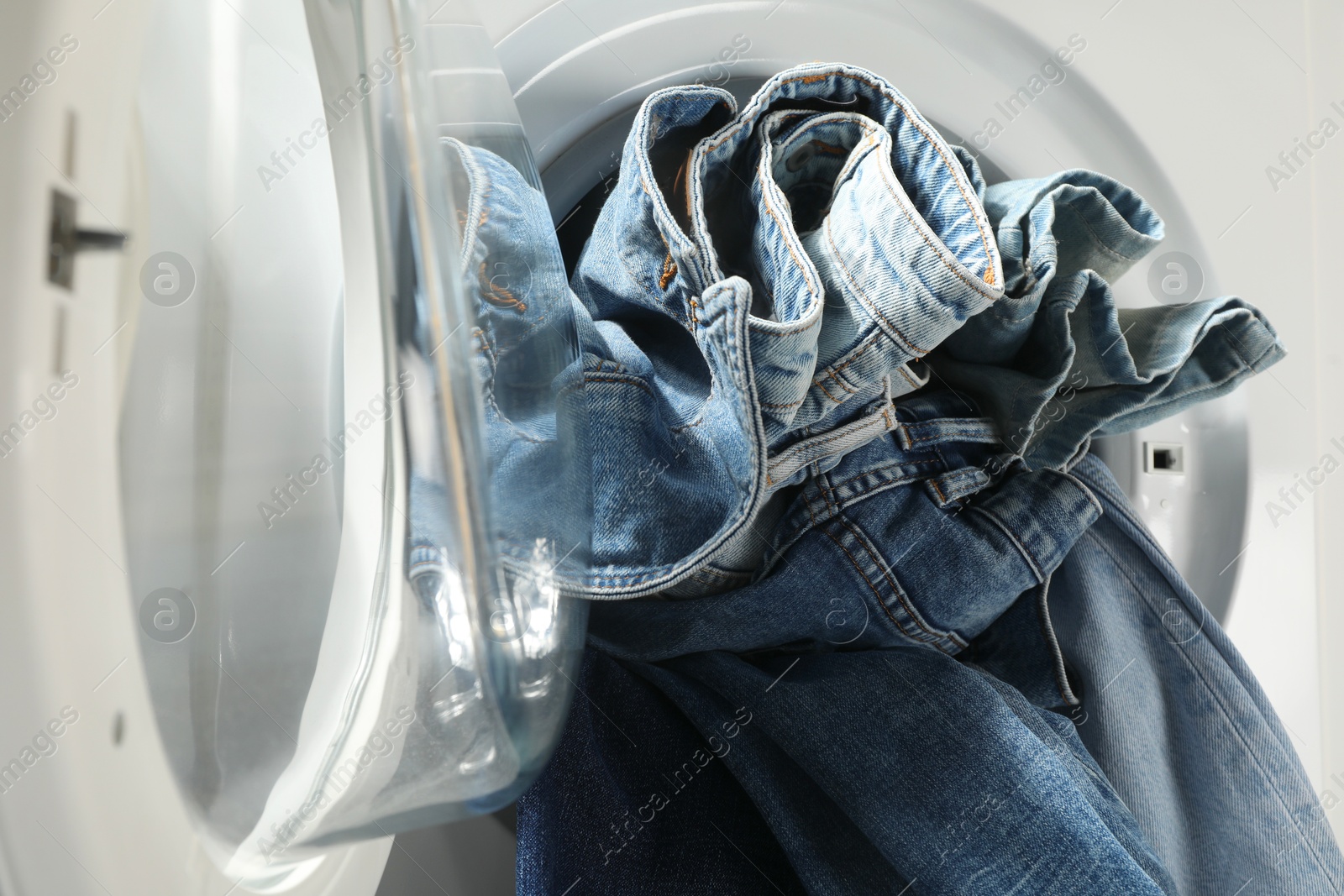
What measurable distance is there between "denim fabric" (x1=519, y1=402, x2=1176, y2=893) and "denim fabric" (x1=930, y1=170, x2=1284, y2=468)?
29 mm

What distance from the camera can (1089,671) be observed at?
41cm

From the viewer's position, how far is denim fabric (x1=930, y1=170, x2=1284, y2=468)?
339 millimetres

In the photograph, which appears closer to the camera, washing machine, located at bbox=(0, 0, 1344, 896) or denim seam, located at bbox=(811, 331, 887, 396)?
washing machine, located at bbox=(0, 0, 1344, 896)

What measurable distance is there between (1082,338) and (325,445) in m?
0.32

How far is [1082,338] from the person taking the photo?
354mm

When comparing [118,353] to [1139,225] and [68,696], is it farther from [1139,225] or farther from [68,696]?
[1139,225]

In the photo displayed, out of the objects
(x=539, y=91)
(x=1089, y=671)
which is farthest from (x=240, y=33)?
(x=1089, y=671)

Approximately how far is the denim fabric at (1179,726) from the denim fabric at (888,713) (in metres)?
0.04

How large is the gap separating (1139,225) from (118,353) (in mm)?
404

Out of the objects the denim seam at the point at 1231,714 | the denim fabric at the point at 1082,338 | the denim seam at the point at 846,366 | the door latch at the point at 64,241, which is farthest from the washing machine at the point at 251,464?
the denim seam at the point at 1231,714

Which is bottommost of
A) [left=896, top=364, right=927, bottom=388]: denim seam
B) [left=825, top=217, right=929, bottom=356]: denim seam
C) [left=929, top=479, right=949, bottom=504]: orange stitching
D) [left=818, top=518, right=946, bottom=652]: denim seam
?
[left=818, top=518, right=946, bottom=652]: denim seam

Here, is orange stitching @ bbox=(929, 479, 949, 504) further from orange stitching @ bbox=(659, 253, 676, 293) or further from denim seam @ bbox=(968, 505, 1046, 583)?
orange stitching @ bbox=(659, 253, 676, 293)

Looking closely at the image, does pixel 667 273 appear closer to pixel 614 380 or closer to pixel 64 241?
pixel 614 380

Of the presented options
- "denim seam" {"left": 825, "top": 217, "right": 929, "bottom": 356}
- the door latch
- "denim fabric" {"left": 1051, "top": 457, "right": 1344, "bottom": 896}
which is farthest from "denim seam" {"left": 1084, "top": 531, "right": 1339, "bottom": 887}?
the door latch
